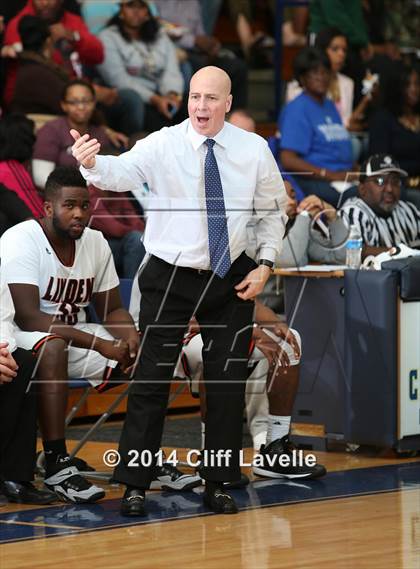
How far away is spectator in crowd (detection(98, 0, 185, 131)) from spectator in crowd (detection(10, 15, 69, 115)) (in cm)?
81

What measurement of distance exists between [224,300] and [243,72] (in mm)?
5581

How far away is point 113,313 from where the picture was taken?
6289 millimetres

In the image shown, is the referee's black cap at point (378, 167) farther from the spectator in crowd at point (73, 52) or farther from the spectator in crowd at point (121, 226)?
the spectator in crowd at point (73, 52)

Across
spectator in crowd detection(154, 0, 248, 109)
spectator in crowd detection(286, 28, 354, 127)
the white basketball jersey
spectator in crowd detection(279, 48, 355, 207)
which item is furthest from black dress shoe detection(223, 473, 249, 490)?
spectator in crowd detection(154, 0, 248, 109)

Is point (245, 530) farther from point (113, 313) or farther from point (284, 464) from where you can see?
point (113, 313)

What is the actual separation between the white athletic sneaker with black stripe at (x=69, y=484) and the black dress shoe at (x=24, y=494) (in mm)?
45

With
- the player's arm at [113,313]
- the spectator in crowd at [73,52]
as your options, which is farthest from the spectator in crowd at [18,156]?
the player's arm at [113,313]

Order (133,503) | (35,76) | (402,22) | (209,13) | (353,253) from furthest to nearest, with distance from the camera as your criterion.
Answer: (402,22) → (209,13) → (35,76) → (353,253) → (133,503)

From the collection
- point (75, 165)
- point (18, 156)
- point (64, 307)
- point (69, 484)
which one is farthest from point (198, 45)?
point (69, 484)

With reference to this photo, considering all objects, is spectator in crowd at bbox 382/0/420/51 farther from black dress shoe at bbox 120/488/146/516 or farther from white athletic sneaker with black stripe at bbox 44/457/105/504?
black dress shoe at bbox 120/488/146/516

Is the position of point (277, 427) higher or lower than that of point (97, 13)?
lower

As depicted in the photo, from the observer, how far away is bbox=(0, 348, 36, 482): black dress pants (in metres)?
5.75

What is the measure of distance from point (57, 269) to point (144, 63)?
421 centimetres

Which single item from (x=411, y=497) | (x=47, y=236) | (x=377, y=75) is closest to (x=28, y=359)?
(x=47, y=236)
